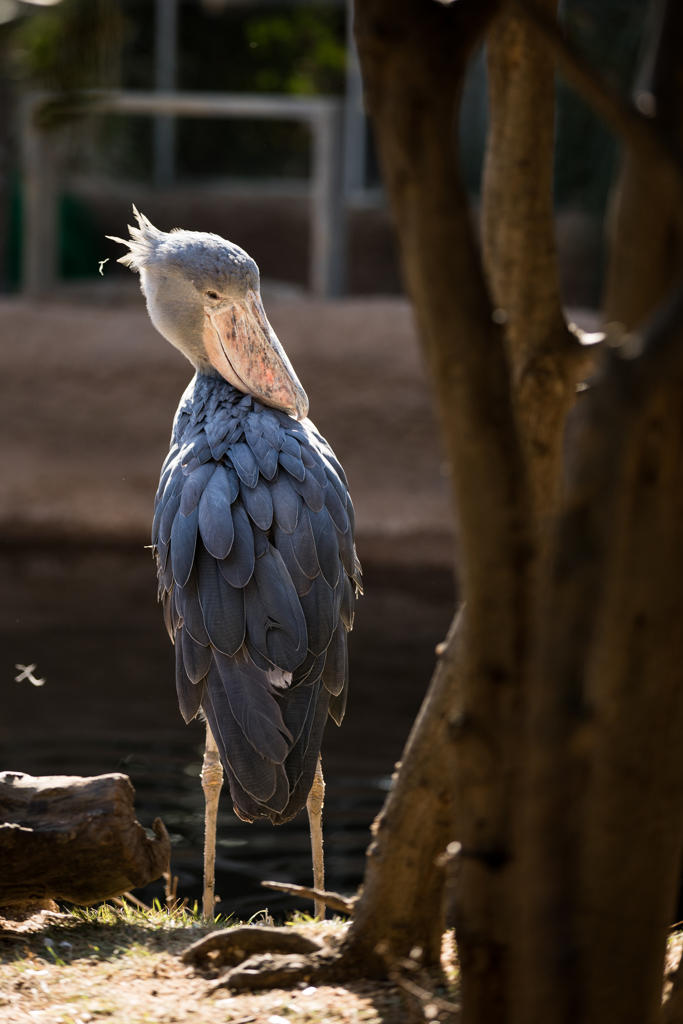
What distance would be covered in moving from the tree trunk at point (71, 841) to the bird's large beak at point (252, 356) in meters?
1.06

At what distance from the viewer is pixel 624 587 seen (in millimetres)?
1268

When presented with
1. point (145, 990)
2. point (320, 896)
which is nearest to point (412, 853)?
point (320, 896)

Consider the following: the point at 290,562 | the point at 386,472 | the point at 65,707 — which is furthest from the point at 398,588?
the point at 290,562

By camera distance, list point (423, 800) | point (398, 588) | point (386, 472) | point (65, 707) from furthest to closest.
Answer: point (386, 472) < point (398, 588) < point (65, 707) < point (423, 800)

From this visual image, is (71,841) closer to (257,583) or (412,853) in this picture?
(257,583)

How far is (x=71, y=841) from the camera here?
2447 millimetres

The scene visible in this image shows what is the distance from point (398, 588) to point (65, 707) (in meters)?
2.45

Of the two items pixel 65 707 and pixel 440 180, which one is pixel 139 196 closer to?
pixel 65 707

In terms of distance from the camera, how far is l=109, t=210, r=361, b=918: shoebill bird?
2.64 m

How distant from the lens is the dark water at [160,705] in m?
4.73

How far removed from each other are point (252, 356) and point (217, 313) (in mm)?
183

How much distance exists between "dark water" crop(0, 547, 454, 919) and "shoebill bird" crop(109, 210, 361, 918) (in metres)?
1.28

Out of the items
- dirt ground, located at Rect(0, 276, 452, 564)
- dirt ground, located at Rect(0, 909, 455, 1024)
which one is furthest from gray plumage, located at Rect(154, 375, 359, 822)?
dirt ground, located at Rect(0, 276, 452, 564)

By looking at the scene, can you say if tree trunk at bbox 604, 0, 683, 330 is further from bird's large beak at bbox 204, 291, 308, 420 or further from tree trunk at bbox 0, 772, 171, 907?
bird's large beak at bbox 204, 291, 308, 420
